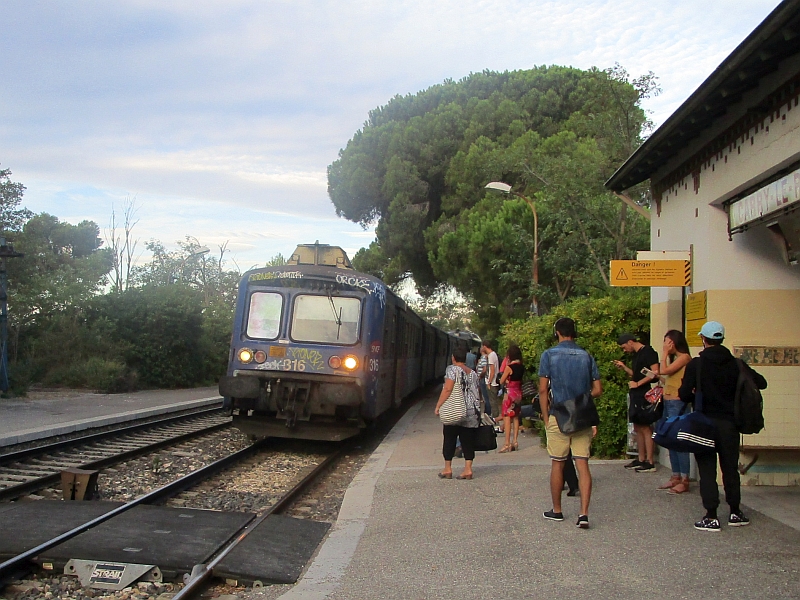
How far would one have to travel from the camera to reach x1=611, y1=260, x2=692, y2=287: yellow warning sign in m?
8.77

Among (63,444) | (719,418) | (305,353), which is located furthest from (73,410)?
(719,418)

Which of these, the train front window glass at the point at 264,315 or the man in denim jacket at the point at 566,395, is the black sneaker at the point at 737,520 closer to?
the man in denim jacket at the point at 566,395

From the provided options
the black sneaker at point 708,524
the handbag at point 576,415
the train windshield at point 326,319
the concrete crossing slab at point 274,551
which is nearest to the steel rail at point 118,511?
the concrete crossing slab at point 274,551

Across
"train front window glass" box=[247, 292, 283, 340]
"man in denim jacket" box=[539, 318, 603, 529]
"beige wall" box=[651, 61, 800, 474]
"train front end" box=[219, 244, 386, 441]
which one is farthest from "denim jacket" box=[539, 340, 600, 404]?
"train front window glass" box=[247, 292, 283, 340]

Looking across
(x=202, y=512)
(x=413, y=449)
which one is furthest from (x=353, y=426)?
(x=202, y=512)

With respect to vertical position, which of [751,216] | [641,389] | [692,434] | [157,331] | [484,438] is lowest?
[484,438]

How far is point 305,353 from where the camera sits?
1234cm

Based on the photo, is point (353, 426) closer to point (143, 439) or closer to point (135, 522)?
point (143, 439)

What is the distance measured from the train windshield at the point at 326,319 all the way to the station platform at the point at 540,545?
12.8 ft

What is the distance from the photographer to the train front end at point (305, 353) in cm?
1197

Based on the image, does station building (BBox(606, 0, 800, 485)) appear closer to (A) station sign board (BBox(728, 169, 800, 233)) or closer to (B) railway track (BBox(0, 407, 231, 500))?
(A) station sign board (BBox(728, 169, 800, 233))

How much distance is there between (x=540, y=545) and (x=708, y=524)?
4.57ft

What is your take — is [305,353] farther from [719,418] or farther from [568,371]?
[719,418]

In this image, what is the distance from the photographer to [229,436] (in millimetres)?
14828
